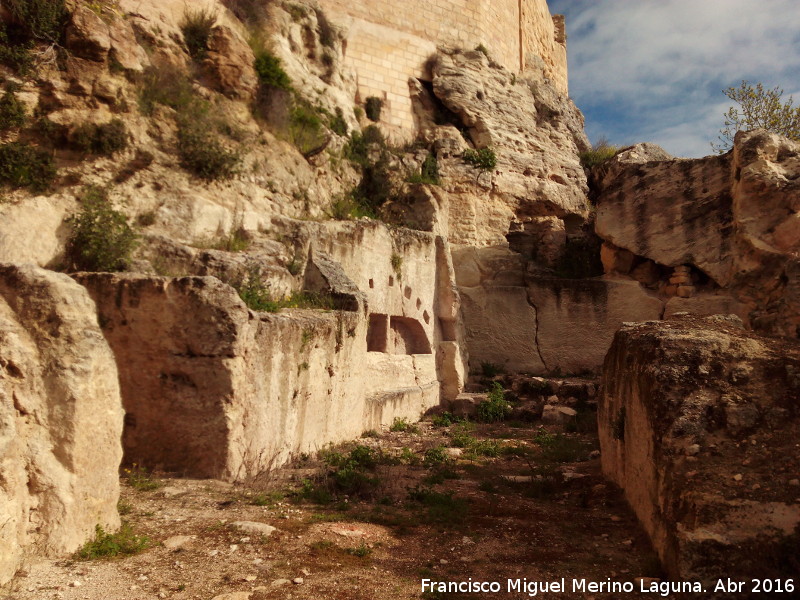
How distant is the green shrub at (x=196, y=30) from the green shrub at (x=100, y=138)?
10.5 ft

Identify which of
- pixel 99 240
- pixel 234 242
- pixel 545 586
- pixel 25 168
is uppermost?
pixel 25 168

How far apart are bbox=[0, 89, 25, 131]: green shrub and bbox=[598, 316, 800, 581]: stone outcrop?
7486 millimetres

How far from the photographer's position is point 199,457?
5340 mm

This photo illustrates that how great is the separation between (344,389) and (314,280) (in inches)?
63.4

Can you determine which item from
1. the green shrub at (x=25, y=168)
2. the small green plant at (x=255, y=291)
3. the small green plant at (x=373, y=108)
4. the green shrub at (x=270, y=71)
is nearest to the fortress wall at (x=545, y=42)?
the small green plant at (x=373, y=108)

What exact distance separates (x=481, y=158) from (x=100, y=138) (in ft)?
29.6

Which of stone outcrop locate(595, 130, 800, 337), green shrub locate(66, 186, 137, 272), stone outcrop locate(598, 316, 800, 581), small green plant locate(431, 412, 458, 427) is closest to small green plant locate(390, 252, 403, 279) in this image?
small green plant locate(431, 412, 458, 427)

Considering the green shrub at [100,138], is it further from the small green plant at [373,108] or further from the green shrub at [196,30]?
the small green plant at [373,108]

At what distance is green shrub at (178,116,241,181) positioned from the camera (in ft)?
29.3

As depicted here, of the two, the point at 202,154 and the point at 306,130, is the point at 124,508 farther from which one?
the point at 306,130

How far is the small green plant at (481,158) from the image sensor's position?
14.9 metres

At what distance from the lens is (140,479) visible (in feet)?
16.8

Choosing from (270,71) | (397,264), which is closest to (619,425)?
(397,264)

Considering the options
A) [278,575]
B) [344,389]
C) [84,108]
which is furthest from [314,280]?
[278,575]
